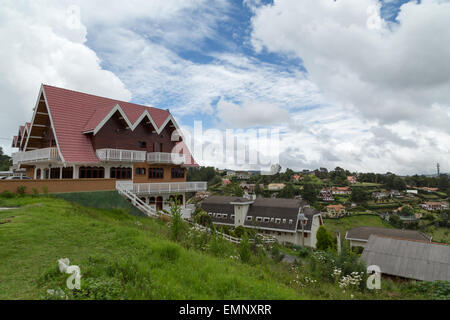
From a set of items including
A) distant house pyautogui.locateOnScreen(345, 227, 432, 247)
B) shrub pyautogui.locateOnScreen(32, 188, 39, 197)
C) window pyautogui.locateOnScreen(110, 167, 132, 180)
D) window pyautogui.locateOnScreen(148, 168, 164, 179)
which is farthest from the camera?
distant house pyautogui.locateOnScreen(345, 227, 432, 247)

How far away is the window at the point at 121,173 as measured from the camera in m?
21.4

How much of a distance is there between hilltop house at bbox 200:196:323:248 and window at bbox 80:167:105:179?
26626 millimetres

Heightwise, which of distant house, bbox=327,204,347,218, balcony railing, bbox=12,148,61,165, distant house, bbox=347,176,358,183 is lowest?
distant house, bbox=327,204,347,218

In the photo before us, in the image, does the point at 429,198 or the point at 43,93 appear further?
the point at 429,198

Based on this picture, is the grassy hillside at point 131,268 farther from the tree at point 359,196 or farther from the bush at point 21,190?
the tree at point 359,196

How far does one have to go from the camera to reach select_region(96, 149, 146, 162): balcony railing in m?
19.7

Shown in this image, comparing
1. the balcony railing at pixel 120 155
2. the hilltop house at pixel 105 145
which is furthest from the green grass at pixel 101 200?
the balcony railing at pixel 120 155

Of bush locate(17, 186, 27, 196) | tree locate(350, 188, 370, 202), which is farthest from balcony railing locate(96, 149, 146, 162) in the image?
tree locate(350, 188, 370, 202)

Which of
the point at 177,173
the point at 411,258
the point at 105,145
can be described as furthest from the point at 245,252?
the point at 177,173

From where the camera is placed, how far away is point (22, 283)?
5.27 m

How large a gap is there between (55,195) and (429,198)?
135743 millimetres

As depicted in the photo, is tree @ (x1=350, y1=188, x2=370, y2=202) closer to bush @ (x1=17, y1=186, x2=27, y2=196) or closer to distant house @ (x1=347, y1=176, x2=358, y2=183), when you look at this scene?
distant house @ (x1=347, y1=176, x2=358, y2=183)
